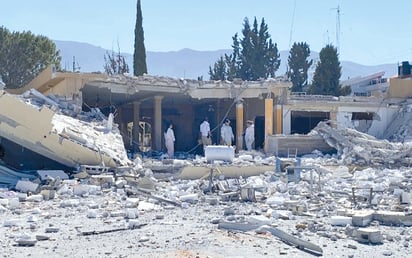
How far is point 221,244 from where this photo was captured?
9.57m

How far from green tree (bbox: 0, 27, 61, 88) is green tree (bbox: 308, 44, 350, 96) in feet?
59.8

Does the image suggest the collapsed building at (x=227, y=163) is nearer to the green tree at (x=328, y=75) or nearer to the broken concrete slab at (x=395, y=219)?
the broken concrete slab at (x=395, y=219)

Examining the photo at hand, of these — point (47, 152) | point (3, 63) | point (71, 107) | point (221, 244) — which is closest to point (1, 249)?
point (221, 244)

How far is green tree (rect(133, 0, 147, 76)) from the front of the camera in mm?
42125

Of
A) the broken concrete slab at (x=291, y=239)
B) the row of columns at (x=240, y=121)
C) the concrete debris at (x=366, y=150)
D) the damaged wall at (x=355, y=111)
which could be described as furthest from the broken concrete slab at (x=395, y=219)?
the damaged wall at (x=355, y=111)

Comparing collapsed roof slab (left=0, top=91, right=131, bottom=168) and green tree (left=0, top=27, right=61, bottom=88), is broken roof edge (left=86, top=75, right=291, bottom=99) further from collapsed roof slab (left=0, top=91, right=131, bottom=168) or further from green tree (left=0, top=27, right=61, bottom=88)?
green tree (left=0, top=27, right=61, bottom=88)

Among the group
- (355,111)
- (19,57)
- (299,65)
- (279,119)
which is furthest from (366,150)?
(299,65)

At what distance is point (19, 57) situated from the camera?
40.6 meters

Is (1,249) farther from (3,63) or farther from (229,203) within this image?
(3,63)

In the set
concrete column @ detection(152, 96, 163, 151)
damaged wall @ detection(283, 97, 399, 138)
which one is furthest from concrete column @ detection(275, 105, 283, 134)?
concrete column @ detection(152, 96, 163, 151)

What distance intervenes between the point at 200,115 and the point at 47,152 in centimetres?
1715

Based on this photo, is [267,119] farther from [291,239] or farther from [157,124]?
[291,239]

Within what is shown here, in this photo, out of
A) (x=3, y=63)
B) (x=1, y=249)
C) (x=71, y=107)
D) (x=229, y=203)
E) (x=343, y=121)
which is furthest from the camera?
(x=3, y=63)

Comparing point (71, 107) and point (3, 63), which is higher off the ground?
point (3, 63)
